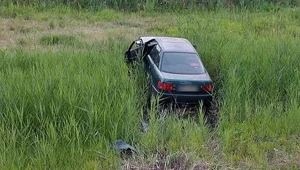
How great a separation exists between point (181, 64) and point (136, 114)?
2.25 metres

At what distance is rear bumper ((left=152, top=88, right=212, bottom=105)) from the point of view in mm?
7191

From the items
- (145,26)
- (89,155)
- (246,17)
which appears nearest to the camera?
(89,155)

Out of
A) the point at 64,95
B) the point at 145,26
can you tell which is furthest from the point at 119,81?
the point at 145,26

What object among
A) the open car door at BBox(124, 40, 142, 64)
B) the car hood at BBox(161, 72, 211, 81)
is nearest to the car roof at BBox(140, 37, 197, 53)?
the open car door at BBox(124, 40, 142, 64)

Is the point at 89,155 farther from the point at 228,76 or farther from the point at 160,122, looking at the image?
the point at 228,76

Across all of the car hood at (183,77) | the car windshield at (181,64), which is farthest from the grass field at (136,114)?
the car windshield at (181,64)

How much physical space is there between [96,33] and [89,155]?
8.32 m

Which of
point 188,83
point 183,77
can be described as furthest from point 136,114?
point 183,77

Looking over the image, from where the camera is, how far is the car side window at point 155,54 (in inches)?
319

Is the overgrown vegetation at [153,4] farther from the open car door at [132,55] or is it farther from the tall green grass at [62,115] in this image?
the tall green grass at [62,115]

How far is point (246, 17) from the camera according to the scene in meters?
15.4

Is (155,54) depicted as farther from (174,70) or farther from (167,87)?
(167,87)

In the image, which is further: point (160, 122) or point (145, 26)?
point (145, 26)

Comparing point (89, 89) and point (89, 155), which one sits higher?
point (89, 89)
